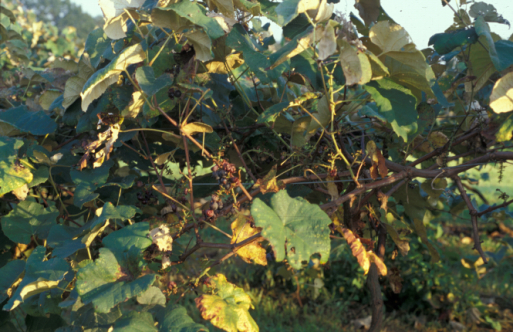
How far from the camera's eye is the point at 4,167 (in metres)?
1.00

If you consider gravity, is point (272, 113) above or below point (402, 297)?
above

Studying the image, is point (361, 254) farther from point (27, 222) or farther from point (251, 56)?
point (27, 222)

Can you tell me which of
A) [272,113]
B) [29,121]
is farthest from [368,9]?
[29,121]

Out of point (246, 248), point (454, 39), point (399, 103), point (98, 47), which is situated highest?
point (98, 47)

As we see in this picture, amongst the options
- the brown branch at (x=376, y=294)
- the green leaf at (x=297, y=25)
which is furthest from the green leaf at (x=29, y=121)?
the brown branch at (x=376, y=294)

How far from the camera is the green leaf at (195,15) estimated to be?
762mm

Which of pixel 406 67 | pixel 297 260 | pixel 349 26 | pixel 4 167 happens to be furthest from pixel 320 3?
pixel 4 167

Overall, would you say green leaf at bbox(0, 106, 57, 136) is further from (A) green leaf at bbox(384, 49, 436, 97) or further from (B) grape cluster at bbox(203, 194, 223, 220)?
(A) green leaf at bbox(384, 49, 436, 97)

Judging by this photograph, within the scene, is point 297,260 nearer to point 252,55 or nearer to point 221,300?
point 221,300

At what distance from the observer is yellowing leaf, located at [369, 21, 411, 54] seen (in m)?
0.74

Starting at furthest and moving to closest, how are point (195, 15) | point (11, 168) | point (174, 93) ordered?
point (11, 168), point (174, 93), point (195, 15)

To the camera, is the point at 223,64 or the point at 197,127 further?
the point at 223,64

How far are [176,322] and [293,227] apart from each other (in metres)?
0.33

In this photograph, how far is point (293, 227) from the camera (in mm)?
718
